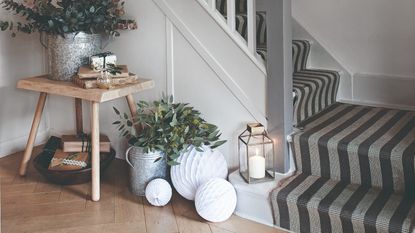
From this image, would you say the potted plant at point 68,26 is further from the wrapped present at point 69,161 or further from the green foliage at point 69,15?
the wrapped present at point 69,161

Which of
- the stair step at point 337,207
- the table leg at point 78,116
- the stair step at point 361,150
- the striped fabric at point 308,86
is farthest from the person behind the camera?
the table leg at point 78,116

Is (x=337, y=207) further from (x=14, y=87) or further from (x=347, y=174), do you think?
(x=14, y=87)

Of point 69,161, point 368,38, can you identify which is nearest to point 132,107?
point 69,161

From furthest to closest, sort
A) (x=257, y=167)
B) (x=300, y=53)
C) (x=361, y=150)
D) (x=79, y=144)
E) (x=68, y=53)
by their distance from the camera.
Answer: (x=300, y=53) < (x=79, y=144) < (x=68, y=53) < (x=257, y=167) < (x=361, y=150)

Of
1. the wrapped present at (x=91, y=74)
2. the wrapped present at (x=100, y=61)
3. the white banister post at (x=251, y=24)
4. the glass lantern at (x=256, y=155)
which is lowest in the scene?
the glass lantern at (x=256, y=155)

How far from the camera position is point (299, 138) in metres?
2.36

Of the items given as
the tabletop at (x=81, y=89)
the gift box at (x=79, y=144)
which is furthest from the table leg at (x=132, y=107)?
the gift box at (x=79, y=144)

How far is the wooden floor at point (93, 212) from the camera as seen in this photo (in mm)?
2297

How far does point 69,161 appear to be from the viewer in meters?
2.76

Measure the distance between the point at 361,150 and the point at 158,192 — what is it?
3.22 ft

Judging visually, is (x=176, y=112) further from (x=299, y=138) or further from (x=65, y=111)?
(x=65, y=111)

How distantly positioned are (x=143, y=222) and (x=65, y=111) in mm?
1369

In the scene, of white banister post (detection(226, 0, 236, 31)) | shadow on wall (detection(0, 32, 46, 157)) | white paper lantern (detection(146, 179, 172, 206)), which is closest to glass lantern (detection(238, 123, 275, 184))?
white paper lantern (detection(146, 179, 172, 206))

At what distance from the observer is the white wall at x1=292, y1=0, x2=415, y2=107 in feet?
9.25
